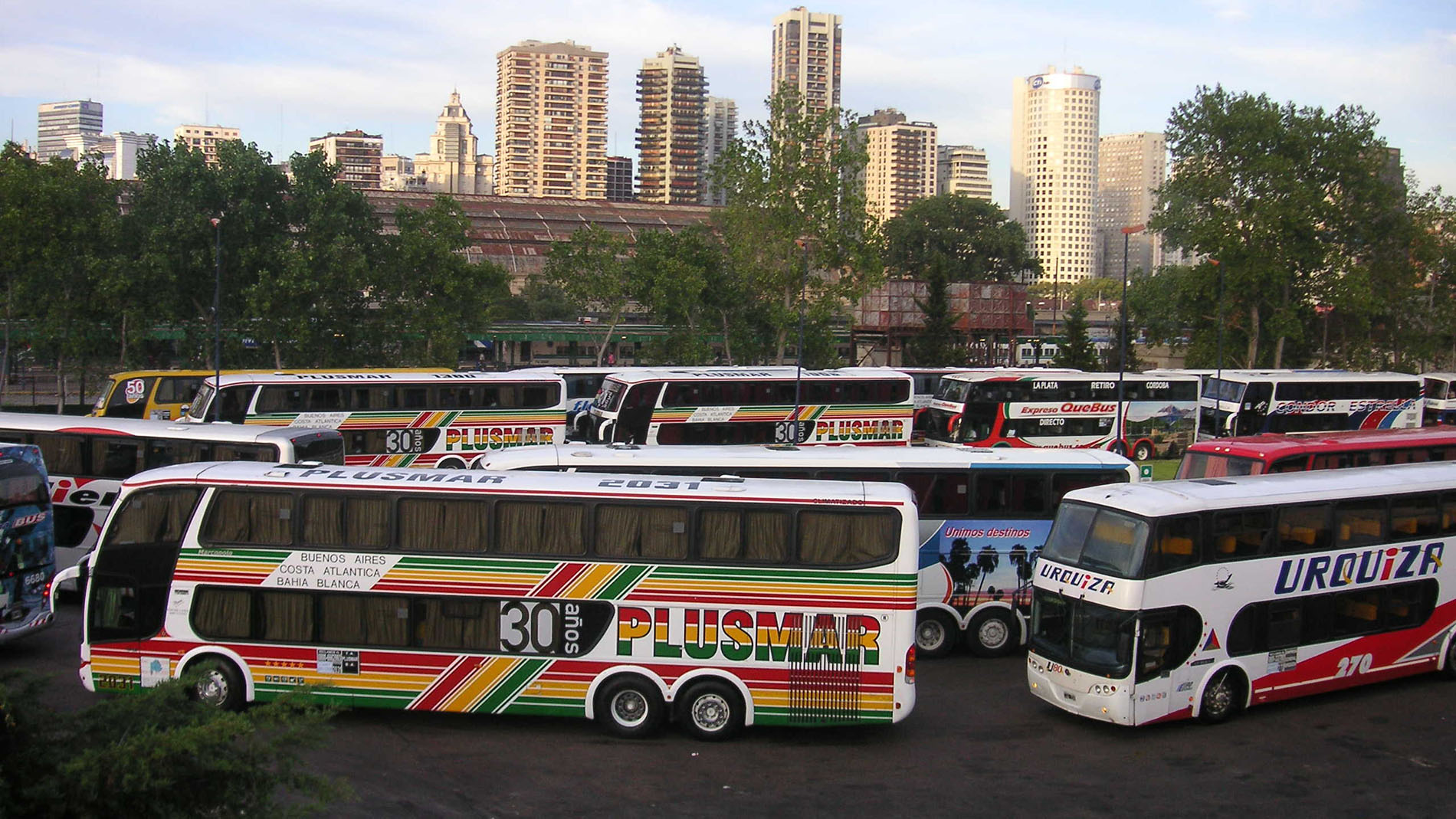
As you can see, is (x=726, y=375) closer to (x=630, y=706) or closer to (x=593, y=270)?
(x=593, y=270)

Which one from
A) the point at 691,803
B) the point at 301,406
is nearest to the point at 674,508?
the point at 691,803

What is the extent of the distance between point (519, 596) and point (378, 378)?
1697 centimetres

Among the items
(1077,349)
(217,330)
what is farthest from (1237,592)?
(1077,349)

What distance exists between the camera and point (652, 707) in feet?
36.9

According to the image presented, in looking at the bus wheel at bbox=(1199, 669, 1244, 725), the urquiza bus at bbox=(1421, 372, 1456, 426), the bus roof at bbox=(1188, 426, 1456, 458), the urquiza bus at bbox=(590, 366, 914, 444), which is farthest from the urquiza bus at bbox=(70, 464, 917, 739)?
the urquiza bus at bbox=(1421, 372, 1456, 426)

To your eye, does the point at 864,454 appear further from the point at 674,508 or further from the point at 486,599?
the point at 486,599

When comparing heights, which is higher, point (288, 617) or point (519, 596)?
point (519, 596)

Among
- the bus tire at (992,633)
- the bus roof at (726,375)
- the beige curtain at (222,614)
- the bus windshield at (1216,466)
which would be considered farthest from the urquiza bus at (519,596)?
the bus roof at (726,375)

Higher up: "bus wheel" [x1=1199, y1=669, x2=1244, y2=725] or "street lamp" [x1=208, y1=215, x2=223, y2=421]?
"street lamp" [x1=208, y1=215, x2=223, y2=421]

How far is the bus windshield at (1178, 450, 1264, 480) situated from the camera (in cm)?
1847

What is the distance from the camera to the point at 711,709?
441 inches

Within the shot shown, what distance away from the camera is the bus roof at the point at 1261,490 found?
11703mm

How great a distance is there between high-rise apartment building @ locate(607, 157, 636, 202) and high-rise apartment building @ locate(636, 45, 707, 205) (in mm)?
5972

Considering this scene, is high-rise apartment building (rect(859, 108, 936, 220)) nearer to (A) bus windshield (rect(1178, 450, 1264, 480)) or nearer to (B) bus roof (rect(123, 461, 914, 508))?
(A) bus windshield (rect(1178, 450, 1264, 480))
